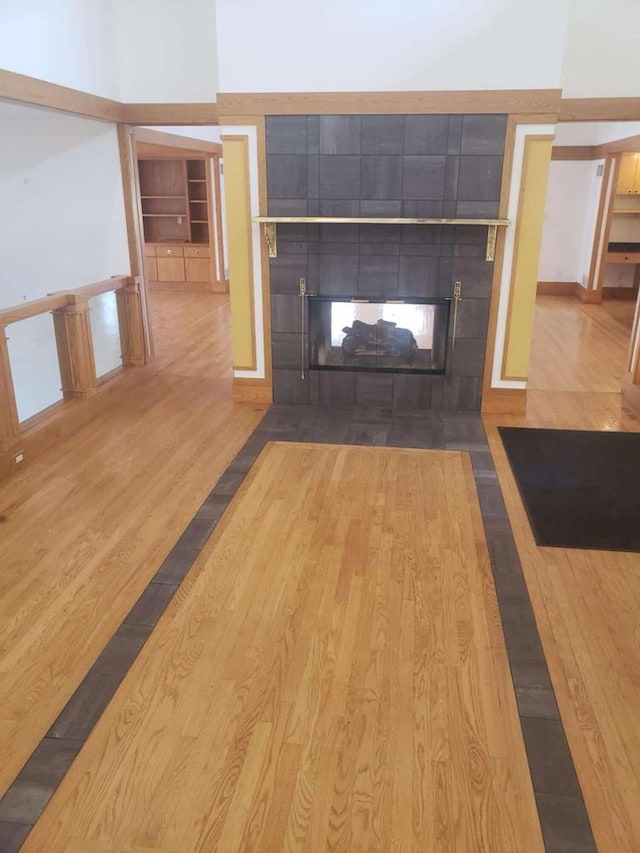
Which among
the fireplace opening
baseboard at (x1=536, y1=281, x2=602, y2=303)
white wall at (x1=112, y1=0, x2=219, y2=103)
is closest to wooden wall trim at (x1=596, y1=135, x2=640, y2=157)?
baseboard at (x1=536, y1=281, x2=602, y2=303)

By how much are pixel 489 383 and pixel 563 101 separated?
89.4 inches

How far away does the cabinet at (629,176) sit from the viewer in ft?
31.4

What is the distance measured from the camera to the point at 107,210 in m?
6.07

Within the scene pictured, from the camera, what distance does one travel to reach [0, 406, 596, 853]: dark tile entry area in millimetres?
2025

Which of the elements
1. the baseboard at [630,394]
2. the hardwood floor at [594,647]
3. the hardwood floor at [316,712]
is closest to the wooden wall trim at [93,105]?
the hardwood floor at [316,712]

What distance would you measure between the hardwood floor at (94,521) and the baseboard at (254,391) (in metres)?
0.13

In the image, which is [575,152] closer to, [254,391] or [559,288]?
[559,288]

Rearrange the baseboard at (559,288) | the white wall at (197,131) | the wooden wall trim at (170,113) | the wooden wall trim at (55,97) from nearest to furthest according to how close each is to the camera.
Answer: the wooden wall trim at (55,97), the wooden wall trim at (170,113), the white wall at (197,131), the baseboard at (559,288)

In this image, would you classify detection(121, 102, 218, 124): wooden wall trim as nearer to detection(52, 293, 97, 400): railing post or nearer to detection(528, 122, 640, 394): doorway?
detection(52, 293, 97, 400): railing post

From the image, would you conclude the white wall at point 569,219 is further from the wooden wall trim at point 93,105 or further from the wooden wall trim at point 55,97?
the wooden wall trim at point 55,97

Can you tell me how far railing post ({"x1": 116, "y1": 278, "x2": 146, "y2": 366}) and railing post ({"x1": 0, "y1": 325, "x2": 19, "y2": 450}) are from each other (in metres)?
1.90

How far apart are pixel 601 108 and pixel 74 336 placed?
445 centimetres

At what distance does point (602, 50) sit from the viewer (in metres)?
5.13

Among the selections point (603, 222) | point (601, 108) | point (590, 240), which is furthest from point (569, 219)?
point (601, 108)
